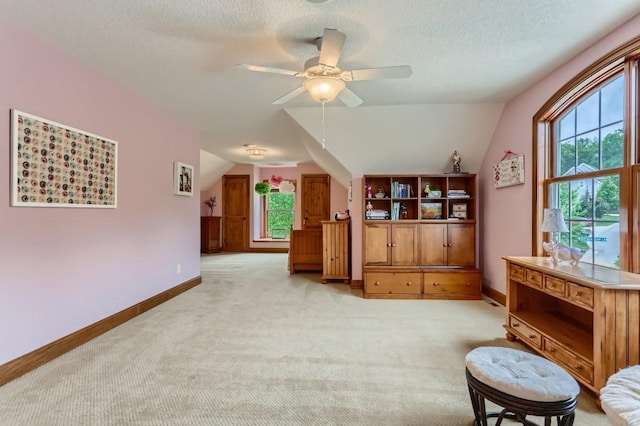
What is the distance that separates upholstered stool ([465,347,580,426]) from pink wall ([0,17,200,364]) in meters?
3.07

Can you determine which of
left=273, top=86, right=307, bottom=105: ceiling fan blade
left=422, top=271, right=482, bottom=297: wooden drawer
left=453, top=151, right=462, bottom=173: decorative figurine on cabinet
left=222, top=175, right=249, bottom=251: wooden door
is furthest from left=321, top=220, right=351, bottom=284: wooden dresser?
left=222, top=175, right=249, bottom=251: wooden door

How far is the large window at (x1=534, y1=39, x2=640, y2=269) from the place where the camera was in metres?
2.28

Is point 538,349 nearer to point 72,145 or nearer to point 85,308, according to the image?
point 85,308

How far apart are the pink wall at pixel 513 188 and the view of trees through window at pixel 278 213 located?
600 cm

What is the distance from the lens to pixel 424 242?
4301mm

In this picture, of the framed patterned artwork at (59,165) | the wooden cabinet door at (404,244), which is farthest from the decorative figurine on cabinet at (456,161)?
the framed patterned artwork at (59,165)

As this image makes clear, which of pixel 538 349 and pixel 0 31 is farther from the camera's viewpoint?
pixel 538 349

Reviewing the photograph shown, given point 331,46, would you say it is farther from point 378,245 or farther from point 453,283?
point 453,283

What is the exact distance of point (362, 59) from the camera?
8.69 ft

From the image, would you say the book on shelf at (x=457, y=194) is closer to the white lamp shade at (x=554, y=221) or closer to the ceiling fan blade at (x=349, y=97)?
the white lamp shade at (x=554, y=221)

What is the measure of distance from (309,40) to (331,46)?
0.45m

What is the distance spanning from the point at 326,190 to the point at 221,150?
297cm

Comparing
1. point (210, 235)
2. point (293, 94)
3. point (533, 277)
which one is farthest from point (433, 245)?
point (210, 235)

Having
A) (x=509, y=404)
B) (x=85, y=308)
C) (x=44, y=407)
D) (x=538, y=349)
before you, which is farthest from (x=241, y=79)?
(x=538, y=349)
